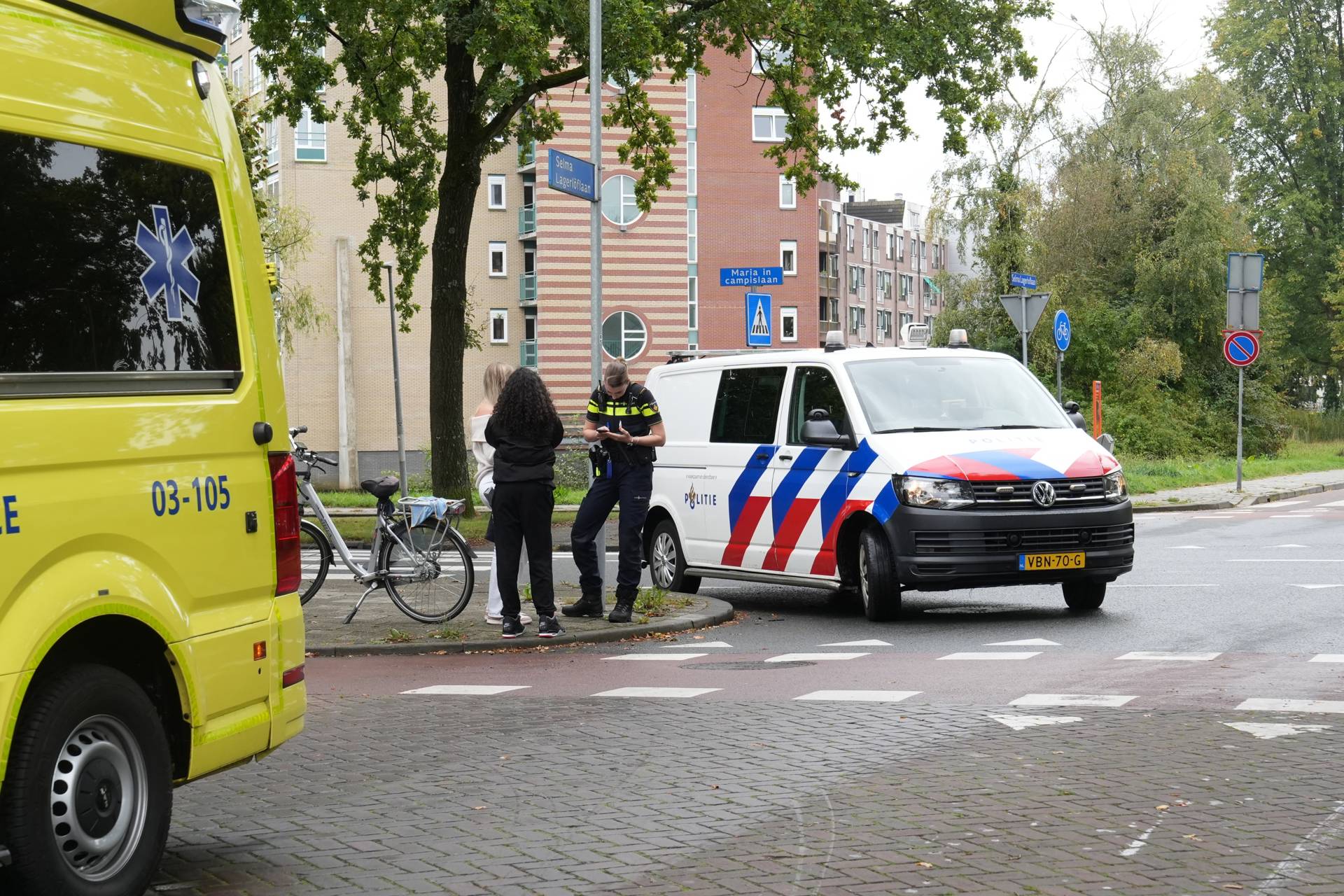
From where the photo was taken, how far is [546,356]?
5900cm

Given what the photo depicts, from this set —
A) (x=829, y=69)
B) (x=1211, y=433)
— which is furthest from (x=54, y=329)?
(x=1211, y=433)

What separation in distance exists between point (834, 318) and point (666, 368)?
303 feet

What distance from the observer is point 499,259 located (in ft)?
214

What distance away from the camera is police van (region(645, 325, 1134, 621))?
12305mm

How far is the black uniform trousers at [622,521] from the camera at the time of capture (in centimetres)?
1285

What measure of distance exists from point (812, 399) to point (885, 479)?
1.39 m

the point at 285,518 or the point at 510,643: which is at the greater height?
the point at 285,518

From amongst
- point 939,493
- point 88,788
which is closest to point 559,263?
point 939,493

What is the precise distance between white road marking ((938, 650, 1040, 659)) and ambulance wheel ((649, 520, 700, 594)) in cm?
455

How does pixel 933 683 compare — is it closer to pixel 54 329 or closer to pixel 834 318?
pixel 54 329

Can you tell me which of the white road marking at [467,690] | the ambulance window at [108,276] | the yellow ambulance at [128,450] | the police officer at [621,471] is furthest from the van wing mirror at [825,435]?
the ambulance window at [108,276]

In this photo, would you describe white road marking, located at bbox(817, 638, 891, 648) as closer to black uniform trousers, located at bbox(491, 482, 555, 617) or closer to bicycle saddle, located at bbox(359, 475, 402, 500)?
black uniform trousers, located at bbox(491, 482, 555, 617)

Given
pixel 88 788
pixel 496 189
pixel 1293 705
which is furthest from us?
pixel 496 189

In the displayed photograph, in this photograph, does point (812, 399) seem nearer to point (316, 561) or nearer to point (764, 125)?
point (316, 561)
